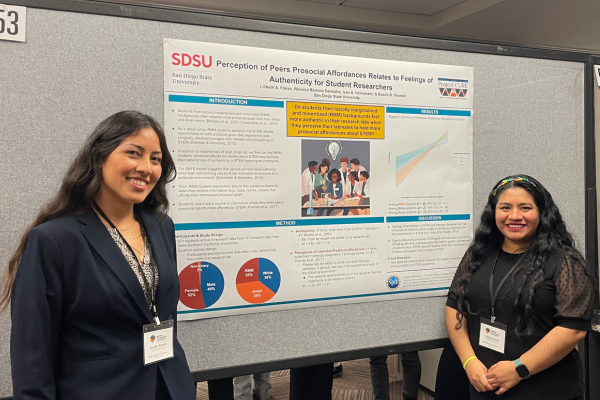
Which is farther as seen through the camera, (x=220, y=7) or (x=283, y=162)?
(x=220, y=7)

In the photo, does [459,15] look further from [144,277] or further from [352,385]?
[144,277]

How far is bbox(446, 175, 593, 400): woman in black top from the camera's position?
4.36ft

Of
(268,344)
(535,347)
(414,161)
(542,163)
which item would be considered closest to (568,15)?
(542,163)

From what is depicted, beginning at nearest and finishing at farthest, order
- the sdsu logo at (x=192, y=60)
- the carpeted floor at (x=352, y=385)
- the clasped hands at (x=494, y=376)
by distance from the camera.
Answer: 1. the sdsu logo at (x=192, y=60)
2. the clasped hands at (x=494, y=376)
3. the carpeted floor at (x=352, y=385)

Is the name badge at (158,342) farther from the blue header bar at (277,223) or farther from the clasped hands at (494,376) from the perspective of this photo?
the clasped hands at (494,376)

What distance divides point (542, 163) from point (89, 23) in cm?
159

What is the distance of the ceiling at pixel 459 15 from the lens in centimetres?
356

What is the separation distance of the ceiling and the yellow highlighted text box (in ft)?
7.30

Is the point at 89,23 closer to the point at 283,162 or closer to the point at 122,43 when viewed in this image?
the point at 122,43

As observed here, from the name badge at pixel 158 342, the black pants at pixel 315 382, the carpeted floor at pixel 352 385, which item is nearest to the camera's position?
the name badge at pixel 158 342

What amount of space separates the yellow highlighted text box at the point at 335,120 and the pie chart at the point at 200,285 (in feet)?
1.57

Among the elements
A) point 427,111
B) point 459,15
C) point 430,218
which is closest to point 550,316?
point 430,218

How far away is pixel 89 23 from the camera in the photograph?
117cm

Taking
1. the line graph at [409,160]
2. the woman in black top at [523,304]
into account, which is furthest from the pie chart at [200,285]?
the woman in black top at [523,304]
